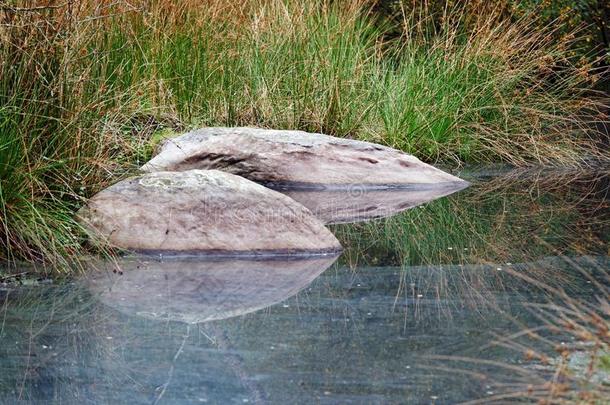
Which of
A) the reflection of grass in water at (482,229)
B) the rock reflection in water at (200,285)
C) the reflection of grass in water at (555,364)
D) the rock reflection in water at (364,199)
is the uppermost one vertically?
the reflection of grass in water at (555,364)

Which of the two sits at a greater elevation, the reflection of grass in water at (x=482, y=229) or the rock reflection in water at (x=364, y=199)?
the reflection of grass in water at (x=482, y=229)

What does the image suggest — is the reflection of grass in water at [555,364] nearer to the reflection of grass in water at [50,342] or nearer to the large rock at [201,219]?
the reflection of grass in water at [50,342]

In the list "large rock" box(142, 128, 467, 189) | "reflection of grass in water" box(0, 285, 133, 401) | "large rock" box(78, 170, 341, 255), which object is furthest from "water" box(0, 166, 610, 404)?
"large rock" box(142, 128, 467, 189)

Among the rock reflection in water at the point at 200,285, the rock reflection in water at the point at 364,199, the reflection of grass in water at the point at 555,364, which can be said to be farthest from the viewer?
the rock reflection in water at the point at 364,199

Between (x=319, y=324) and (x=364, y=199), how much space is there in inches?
140

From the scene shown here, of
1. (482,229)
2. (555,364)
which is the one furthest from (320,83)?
(555,364)

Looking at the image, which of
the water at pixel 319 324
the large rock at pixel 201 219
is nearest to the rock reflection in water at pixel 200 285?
the water at pixel 319 324

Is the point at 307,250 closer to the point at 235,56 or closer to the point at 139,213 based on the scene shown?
the point at 139,213

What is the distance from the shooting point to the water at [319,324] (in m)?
3.35

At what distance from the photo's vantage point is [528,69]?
9.84 metres

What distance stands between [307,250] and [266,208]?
0.32m

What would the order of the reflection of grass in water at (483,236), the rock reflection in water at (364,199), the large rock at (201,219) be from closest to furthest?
the reflection of grass in water at (483,236), the large rock at (201,219), the rock reflection in water at (364,199)

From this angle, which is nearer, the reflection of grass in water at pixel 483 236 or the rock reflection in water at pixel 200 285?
the rock reflection in water at pixel 200 285

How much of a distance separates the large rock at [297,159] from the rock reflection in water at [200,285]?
2571 millimetres
